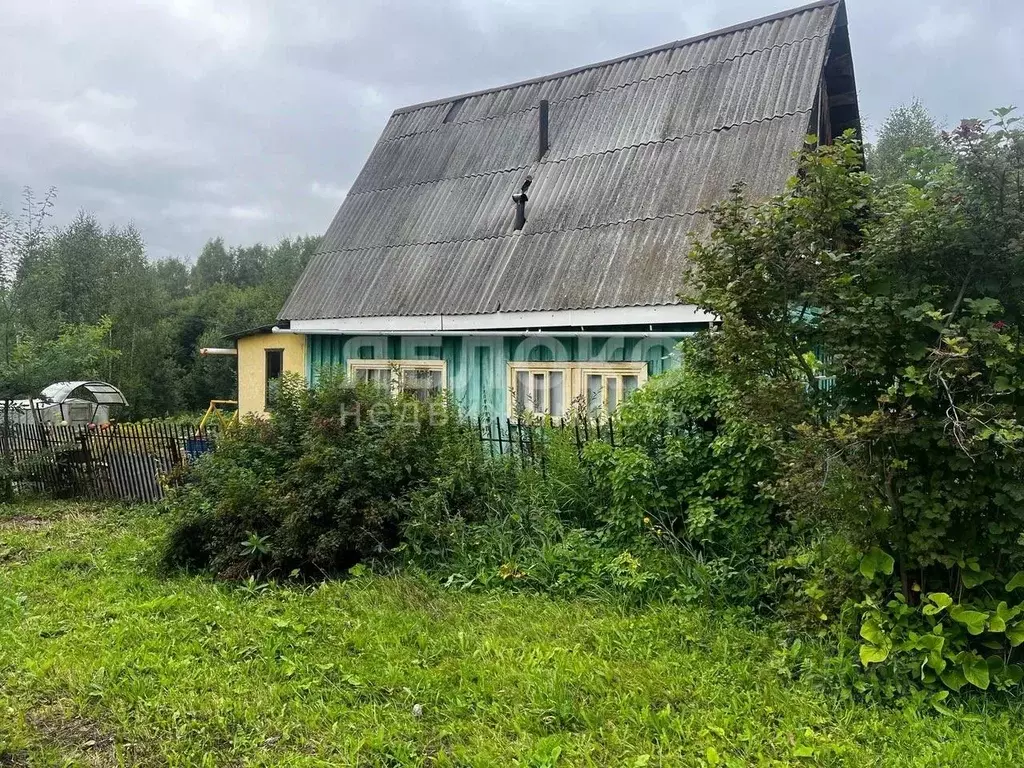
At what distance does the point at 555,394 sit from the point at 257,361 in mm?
5804

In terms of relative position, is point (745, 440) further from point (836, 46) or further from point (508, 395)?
point (836, 46)

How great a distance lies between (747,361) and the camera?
3.81 metres

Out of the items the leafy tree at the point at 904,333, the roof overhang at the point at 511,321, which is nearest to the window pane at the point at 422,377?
the roof overhang at the point at 511,321

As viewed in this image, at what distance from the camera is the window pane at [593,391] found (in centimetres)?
781

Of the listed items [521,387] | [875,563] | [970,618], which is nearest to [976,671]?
[970,618]

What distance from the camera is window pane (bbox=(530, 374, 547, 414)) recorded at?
8219 millimetres

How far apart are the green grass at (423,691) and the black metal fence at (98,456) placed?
3.95 metres

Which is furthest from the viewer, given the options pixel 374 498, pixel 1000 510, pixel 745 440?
pixel 374 498

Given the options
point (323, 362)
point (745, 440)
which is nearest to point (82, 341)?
point (323, 362)

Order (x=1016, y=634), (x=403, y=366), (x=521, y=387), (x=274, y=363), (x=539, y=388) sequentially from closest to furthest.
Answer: (x=1016, y=634) < (x=539, y=388) < (x=521, y=387) < (x=403, y=366) < (x=274, y=363)

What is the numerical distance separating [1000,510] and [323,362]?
8.78 metres

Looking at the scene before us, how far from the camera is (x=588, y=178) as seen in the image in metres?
9.30

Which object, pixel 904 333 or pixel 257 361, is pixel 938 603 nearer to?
pixel 904 333

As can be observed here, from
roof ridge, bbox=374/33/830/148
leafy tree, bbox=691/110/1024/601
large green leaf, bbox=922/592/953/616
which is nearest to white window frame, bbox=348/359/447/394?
roof ridge, bbox=374/33/830/148
